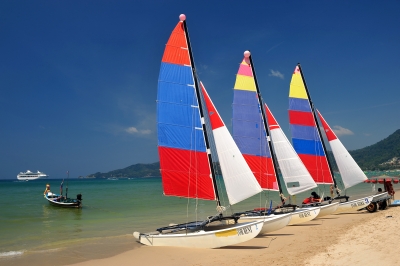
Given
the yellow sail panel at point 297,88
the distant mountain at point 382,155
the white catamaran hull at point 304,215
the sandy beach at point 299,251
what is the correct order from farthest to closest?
the distant mountain at point 382,155
the yellow sail panel at point 297,88
the white catamaran hull at point 304,215
the sandy beach at point 299,251

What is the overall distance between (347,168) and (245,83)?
8434 mm

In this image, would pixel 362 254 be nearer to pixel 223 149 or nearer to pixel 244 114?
pixel 223 149

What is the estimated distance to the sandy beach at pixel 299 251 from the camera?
30.4 feet

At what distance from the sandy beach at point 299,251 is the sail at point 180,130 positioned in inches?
95.2

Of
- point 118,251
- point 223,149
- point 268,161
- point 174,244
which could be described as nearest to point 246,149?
point 268,161

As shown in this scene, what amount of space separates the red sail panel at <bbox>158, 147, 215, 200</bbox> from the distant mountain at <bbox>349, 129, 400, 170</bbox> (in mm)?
144743

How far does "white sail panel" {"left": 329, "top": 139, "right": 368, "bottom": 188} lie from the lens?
20.1 meters

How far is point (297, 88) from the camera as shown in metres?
22.5

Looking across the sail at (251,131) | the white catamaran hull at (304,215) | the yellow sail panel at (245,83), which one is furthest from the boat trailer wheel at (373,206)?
the yellow sail panel at (245,83)

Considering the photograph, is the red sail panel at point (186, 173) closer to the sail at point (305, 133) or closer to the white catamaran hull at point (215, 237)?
the white catamaran hull at point (215, 237)

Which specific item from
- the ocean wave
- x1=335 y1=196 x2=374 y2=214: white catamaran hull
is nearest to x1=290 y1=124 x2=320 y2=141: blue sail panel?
x1=335 y1=196 x2=374 y2=214: white catamaran hull

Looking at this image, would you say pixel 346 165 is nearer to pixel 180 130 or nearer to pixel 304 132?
pixel 304 132

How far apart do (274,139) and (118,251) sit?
1051cm

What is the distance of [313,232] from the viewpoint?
574 inches
